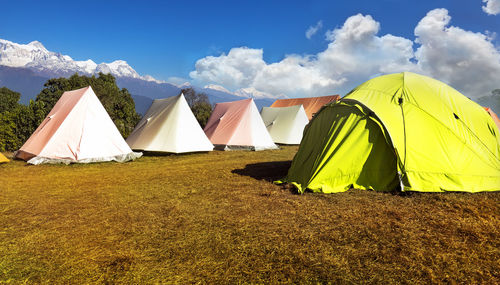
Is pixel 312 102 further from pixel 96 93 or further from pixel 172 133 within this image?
pixel 172 133

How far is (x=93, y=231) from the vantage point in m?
3.61

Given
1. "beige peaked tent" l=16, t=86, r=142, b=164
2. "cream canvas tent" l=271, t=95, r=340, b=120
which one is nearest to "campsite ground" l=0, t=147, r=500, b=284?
"beige peaked tent" l=16, t=86, r=142, b=164

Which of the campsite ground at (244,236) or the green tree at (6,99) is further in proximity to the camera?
the green tree at (6,99)

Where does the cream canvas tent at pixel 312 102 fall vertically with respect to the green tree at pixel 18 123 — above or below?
above

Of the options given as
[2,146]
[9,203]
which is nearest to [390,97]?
Answer: [9,203]

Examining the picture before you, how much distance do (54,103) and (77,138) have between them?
27.7m

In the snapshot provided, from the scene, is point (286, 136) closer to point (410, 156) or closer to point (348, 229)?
point (410, 156)

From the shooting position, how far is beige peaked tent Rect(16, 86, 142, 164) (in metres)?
9.42

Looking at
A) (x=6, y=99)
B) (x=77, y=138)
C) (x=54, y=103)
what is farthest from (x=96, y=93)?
(x=6, y=99)

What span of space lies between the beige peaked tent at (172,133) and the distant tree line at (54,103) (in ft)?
16.1

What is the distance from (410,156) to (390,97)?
1.54 meters

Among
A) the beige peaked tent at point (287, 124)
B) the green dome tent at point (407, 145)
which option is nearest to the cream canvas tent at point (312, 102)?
the beige peaked tent at point (287, 124)

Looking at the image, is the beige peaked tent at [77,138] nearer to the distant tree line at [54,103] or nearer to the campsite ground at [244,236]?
the distant tree line at [54,103]

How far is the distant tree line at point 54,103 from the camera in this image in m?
12.5
